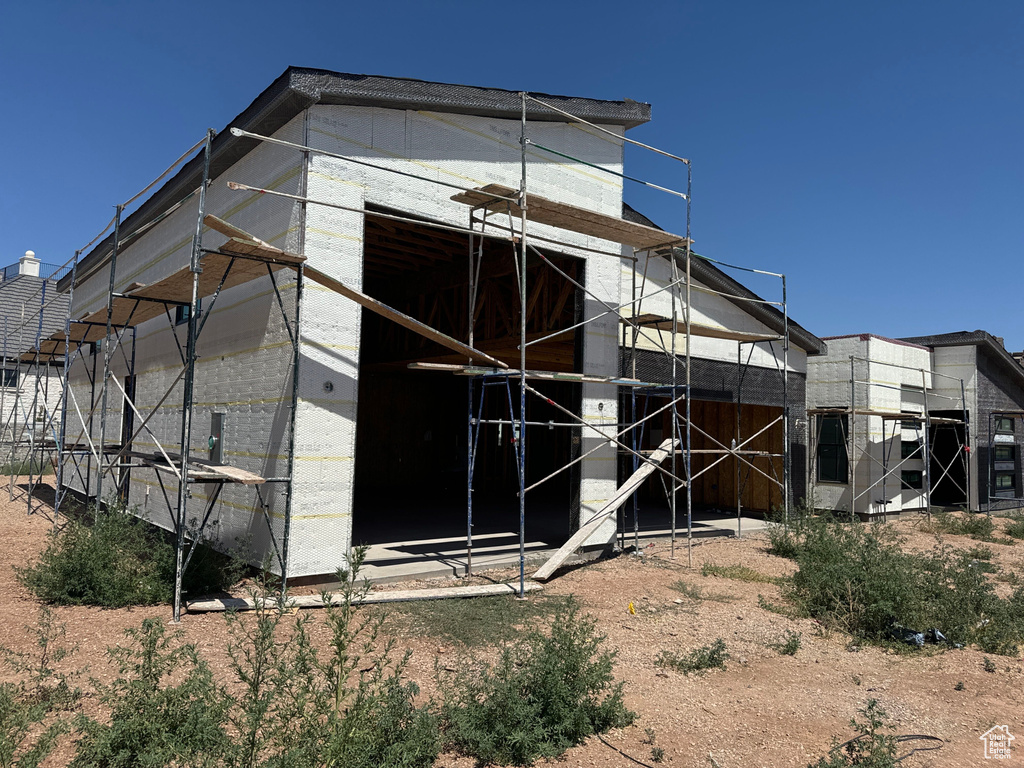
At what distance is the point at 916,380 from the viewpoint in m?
20.9

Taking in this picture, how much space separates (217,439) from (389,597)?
13.6 ft

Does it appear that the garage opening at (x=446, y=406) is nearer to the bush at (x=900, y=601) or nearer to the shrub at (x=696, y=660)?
the shrub at (x=696, y=660)

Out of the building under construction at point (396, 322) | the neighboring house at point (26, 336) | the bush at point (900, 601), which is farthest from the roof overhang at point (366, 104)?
the neighboring house at point (26, 336)

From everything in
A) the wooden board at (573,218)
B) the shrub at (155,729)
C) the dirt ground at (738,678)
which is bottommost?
the dirt ground at (738,678)

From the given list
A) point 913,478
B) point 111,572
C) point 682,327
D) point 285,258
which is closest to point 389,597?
point 111,572

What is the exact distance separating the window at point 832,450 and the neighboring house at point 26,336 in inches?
958

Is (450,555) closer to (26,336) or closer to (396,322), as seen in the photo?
(396,322)

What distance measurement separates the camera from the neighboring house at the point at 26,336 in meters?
25.5

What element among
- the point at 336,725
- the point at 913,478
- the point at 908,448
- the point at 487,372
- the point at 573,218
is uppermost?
the point at 573,218

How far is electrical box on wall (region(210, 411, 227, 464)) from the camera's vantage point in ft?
34.8

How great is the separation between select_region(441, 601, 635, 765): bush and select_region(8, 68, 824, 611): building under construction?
3.59 meters

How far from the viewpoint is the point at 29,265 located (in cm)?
3678

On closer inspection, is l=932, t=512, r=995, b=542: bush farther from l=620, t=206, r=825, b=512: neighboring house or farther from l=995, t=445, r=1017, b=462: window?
l=995, t=445, r=1017, b=462: window

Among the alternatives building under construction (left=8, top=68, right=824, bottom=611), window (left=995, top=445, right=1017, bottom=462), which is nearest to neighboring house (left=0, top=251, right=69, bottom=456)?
building under construction (left=8, top=68, right=824, bottom=611)
